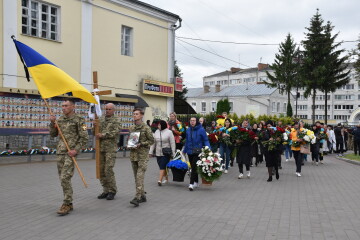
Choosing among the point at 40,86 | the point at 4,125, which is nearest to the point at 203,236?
the point at 40,86

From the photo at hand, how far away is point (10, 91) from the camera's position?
14195mm

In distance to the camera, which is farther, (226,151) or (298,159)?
(226,151)

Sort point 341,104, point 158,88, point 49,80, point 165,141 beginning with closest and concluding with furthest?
1. point 49,80
2. point 165,141
3. point 158,88
4. point 341,104

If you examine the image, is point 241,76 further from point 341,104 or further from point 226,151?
point 226,151

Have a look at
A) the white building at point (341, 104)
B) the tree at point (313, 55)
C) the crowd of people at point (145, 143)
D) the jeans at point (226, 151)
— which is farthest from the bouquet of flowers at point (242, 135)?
the white building at point (341, 104)

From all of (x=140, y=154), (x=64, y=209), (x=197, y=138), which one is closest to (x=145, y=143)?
(x=140, y=154)

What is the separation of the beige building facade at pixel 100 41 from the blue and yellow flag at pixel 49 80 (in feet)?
35.3

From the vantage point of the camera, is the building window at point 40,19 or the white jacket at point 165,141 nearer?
the white jacket at point 165,141

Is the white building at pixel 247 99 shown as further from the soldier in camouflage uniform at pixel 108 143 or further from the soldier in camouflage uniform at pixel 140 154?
the soldier in camouflage uniform at pixel 108 143

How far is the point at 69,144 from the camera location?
23.5 feet

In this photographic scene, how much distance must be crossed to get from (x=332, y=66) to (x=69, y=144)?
4392 cm

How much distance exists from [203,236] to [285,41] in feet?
191

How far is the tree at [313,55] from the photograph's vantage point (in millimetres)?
45625

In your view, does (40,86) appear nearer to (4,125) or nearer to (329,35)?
(4,125)
